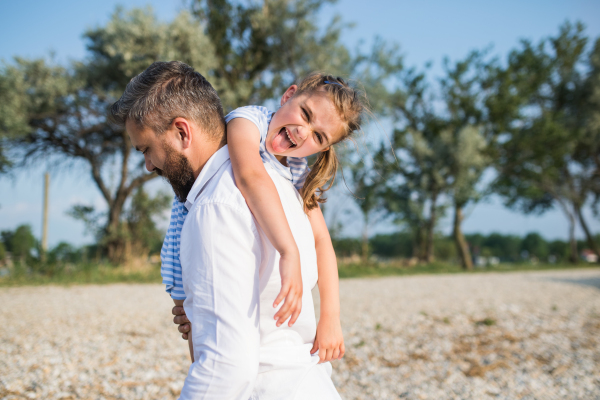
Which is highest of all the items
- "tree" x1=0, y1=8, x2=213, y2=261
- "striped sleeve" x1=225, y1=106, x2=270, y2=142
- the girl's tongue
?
"tree" x1=0, y1=8, x2=213, y2=261

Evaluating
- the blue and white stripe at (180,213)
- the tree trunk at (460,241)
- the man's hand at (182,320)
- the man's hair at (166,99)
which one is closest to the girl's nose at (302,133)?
the blue and white stripe at (180,213)

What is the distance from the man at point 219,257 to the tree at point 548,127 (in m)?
18.7

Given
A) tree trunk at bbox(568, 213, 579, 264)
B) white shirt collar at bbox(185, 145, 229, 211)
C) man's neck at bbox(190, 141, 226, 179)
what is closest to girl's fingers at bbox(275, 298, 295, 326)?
white shirt collar at bbox(185, 145, 229, 211)

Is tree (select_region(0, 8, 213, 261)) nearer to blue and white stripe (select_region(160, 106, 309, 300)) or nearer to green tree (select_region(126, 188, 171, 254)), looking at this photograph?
green tree (select_region(126, 188, 171, 254))

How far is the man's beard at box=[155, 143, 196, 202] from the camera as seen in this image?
3.42ft

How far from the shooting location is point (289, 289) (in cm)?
87

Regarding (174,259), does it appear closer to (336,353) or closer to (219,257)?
(219,257)

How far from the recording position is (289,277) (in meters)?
0.87

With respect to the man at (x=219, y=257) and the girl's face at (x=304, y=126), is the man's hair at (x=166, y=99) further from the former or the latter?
the girl's face at (x=304, y=126)

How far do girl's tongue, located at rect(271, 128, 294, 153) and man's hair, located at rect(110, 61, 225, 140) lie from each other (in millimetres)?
266

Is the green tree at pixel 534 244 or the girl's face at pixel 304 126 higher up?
the girl's face at pixel 304 126

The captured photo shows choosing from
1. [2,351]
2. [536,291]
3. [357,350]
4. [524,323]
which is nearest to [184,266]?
[357,350]

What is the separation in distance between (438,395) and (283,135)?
8.67ft

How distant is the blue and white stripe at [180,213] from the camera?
1073 millimetres
